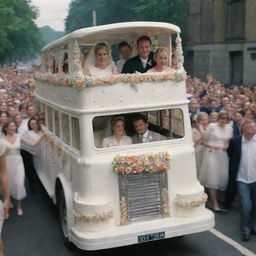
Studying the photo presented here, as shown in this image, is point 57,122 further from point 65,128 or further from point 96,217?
point 96,217

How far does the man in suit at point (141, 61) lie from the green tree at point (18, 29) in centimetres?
4191

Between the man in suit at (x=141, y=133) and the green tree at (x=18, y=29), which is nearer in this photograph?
the man in suit at (x=141, y=133)

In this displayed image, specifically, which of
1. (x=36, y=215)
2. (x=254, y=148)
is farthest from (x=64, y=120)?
(x=254, y=148)

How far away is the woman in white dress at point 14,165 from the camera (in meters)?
8.73

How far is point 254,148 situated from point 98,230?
2.86m

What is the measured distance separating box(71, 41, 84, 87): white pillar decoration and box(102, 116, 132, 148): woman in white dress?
31.8 inches

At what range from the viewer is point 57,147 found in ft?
26.0

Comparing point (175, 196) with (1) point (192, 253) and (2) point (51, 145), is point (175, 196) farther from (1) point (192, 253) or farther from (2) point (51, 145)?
(2) point (51, 145)

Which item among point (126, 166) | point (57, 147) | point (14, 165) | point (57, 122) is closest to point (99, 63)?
point (126, 166)

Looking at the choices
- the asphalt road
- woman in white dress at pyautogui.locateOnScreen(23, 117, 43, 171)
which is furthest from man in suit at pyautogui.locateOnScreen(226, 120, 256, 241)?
woman in white dress at pyautogui.locateOnScreen(23, 117, 43, 171)

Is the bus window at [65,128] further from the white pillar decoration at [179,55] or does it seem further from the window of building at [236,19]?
the window of building at [236,19]

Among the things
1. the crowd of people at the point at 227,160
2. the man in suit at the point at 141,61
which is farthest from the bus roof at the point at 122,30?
the crowd of people at the point at 227,160

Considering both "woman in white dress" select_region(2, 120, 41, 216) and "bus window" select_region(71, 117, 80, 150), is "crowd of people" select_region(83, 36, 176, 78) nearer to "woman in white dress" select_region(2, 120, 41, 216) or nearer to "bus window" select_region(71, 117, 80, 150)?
"bus window" select_region(71, 117, 80, 150)

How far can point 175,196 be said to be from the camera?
6.53 m
